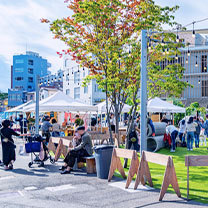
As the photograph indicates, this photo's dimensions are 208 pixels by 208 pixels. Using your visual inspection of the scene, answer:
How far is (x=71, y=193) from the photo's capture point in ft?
23.7

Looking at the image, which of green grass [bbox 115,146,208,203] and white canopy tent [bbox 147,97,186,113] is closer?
green grass [bbox 115,146,208,203]

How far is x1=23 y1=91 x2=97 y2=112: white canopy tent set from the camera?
1705 cm

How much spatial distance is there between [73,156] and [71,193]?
241 cm

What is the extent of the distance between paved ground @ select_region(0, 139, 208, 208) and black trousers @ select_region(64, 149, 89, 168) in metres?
0.35

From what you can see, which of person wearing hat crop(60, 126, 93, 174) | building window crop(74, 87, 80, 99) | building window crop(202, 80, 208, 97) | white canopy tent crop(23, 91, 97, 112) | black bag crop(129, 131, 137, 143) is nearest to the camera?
person wearing hat crop(60, 126, 93, 174)

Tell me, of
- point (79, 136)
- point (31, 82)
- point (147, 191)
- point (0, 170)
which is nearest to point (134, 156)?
point (147, 191)

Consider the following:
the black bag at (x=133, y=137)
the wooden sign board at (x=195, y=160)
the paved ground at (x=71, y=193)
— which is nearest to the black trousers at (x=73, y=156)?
the paved ground at (x=71, y=193)

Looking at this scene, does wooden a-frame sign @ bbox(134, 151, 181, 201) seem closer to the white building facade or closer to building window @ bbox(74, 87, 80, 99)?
the white building facade

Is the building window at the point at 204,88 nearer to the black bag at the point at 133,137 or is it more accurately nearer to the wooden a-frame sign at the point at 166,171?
the black bag at the point at 133,137

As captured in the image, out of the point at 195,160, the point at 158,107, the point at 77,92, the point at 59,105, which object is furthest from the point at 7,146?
the point at 77,92

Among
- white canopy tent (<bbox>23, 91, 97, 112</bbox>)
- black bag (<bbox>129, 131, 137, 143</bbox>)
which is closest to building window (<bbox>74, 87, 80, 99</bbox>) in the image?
white canopy tent (<bbox>23, 91, 97, 112</bbox>)

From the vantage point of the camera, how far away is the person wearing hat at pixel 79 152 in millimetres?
9586

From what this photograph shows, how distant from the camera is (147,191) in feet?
23.9

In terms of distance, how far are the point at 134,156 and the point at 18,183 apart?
3252mm
